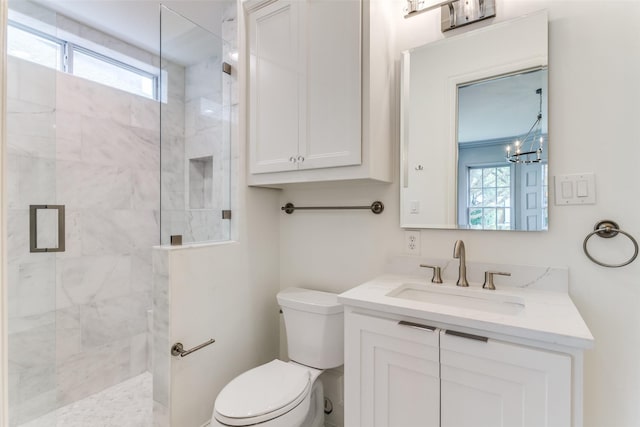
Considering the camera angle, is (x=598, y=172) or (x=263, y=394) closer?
(x=598, y=172)

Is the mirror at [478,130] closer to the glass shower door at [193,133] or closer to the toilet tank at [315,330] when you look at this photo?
the toilet tank at [315,330]

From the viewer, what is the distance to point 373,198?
65.7 inches

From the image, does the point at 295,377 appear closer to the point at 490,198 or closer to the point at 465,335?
the point at 465,335

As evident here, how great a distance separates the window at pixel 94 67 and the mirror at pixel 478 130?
1.76 m

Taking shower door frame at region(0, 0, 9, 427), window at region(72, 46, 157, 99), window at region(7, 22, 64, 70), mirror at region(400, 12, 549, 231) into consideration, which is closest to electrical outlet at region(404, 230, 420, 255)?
mirror at region(400, 12, 549, 231)

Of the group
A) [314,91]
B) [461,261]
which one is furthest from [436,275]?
[314,91]

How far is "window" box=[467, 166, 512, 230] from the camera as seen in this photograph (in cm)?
134

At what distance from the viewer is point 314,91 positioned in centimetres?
151

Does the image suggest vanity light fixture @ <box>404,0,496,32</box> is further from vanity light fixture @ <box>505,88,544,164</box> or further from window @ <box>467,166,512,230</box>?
window @ <box>467,166,512,230</box>

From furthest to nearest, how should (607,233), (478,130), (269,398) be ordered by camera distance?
(478,130) < (269,398) < (607,233)

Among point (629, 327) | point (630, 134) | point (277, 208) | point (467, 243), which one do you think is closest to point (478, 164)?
point (467, 243)

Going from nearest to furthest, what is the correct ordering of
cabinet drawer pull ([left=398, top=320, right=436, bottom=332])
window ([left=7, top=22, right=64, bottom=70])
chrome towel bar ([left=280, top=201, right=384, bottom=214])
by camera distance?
cabinet drawer pull ([left=398, top=320, right=436, bottom=332])
window ([left=7, top=22, right=64, bottom=70])
chrome towel bar ([left=280, top=201, right=384, bottom=214])

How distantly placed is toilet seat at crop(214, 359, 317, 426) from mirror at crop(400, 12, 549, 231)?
92 centimetres

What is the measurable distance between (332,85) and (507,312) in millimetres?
1229
